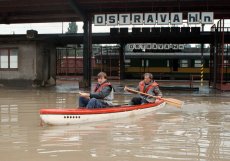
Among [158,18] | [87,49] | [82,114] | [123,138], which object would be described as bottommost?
[123,138]

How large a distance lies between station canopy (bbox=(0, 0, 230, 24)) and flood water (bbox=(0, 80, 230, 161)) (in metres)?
9.68

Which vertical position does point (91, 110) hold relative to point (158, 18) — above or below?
below

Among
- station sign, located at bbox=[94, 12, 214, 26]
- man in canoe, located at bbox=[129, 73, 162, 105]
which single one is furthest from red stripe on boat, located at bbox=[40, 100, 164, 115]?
station sign, located at bbox=[94, 12, 214, 26]

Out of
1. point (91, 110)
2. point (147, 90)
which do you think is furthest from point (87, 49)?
point (91, 110)

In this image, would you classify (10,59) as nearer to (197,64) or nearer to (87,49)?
(87,49)

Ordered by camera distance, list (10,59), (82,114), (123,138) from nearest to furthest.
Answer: (123,138)
(82,114)
(10,59)

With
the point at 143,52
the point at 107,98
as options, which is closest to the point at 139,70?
the point at 143,52

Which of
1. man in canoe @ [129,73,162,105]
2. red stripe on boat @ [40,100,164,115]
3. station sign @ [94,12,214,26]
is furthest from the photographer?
station sign @ [94,12,214,26]

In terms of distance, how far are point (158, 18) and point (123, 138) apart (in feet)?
42.9

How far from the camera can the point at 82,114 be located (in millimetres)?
10078

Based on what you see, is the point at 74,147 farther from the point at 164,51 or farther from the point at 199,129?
the point at 164,51

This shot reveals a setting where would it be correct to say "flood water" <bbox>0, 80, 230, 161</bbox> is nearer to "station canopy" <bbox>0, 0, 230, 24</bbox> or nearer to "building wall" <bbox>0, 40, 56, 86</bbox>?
"station canopy" <bbox>0, 0, 230, 24</bbox>

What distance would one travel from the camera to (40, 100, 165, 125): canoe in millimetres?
9706

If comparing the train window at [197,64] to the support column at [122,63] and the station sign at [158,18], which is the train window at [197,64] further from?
the station sign at [158,18]
